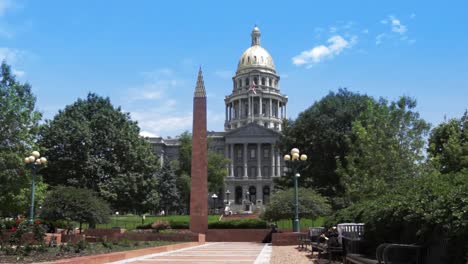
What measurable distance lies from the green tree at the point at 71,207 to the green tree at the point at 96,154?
8.49 metres

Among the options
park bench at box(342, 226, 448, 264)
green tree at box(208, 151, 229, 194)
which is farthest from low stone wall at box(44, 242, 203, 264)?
green tree at box(208, 151, 229, 194)

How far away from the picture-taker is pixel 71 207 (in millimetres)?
27812

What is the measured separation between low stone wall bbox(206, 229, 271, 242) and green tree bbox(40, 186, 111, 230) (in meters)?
7.54

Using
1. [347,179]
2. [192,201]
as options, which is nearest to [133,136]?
[192,201]

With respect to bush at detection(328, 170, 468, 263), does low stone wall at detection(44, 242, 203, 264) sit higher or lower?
lower

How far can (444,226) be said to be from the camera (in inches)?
239

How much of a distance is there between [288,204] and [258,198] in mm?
72558

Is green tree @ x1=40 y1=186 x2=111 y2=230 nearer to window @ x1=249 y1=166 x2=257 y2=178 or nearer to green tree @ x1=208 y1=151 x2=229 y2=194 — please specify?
green tree @ x1=208 y1=151 x2=229 y2=194

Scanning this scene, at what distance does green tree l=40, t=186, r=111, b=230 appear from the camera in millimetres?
27750

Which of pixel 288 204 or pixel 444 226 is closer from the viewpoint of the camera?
pixel 444 226

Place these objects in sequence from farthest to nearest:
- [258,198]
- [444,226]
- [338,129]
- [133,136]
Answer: [258,198] → [338,129] → [133,136] → [444,226]

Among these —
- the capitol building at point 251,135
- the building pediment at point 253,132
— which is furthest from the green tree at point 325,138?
the building pediment at point 253,132

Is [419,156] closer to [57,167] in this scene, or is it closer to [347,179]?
[347,179]

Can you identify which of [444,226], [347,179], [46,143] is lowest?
[444,226]
